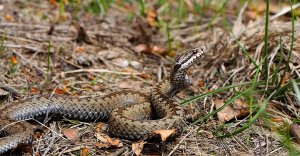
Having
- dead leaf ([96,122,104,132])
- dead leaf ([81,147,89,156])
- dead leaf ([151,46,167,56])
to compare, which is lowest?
dead leaf ([96,122,104,132])

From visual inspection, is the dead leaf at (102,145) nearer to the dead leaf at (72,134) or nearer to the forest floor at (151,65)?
the forest floor at (151,65)

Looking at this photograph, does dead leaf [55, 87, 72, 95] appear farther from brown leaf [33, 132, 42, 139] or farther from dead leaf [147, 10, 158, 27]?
dead leaf [147, 10, 158, 27]

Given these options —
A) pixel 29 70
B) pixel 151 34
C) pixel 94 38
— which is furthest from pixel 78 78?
pixel 151 34

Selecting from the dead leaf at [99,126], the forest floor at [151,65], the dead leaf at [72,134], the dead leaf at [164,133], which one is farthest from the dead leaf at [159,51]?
the dead leaf at [164,133]

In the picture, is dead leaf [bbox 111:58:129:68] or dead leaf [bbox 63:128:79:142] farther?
dead leaf [bbox 111:58:129:68]

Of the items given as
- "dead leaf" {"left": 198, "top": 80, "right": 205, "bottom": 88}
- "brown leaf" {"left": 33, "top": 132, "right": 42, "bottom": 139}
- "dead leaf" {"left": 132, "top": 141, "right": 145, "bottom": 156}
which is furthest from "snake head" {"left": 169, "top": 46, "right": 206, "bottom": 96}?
"brown leaf" {"left": 33, "top": 132, "right": 42, "bottom": 139}

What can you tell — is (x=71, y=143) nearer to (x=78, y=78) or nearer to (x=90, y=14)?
(x=78, y=78)
